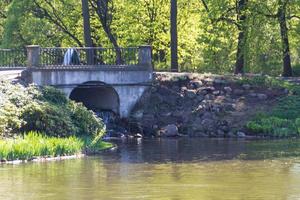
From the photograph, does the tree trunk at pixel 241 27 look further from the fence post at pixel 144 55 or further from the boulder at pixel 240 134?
the boulder at pixel 240 134

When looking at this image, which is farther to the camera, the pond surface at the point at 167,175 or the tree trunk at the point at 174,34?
the tree trunk at the point at 174,34

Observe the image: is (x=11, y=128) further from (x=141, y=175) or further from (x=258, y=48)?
(x=258, y=48)

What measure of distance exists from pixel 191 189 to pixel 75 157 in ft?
29.9

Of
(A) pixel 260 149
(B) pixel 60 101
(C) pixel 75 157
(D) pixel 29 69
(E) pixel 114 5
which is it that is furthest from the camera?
(E) pixel 114 5

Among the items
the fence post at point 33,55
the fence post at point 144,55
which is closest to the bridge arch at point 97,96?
the fence post at point 144,55

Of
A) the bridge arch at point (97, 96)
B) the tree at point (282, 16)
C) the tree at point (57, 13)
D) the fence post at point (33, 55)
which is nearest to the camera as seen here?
the fence post at point (33, 55)

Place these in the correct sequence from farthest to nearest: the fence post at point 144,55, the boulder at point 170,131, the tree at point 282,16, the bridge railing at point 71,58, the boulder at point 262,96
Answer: the tree at point 282,16 < the boulder at point 262,96 < the fence post at point 144,55 < the boulder at point 170,131 < the bridge railing at point 71,58

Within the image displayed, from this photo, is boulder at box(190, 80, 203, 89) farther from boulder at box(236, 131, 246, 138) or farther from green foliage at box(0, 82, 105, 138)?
green foliage at box(0, 82, 105, 138)

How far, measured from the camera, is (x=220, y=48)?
5538cm

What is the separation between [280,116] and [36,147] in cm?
1534

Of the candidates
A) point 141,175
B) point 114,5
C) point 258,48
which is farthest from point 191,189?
point 114,5

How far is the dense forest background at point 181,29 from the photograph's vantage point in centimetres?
4762

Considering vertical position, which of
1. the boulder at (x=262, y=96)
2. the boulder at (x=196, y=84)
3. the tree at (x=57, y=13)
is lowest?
the boulder at (x=262, y=96)

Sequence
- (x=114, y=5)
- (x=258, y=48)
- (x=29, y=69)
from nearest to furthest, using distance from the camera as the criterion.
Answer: (x=29, y=69), (x=258, y=48), (x=114, y=5)
